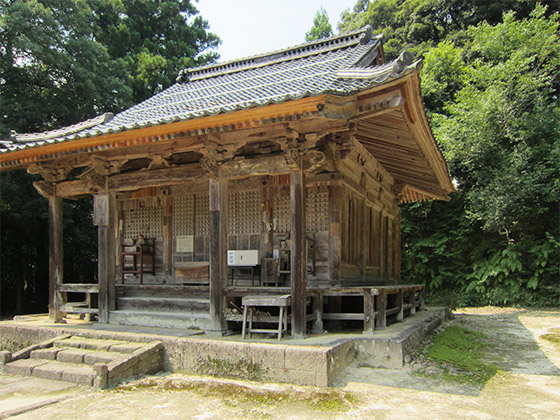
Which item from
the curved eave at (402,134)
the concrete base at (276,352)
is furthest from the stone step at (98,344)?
the curved eave at (402,134)

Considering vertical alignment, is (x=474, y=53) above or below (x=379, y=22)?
below

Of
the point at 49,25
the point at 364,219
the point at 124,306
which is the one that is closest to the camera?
the point at 124,306

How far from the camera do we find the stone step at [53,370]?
596cm

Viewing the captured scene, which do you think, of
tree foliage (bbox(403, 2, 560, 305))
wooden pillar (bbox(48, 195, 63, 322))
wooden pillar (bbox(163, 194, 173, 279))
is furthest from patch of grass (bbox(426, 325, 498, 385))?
wooden pillar (bbox(48, 195, 63, 322))

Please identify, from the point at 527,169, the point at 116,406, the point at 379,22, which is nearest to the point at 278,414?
the point at 116,406

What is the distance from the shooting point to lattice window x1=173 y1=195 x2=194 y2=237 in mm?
9703

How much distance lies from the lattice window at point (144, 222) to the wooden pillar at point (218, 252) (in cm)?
336

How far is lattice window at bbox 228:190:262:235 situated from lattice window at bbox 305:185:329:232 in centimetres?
116

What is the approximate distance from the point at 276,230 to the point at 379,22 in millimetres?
23059

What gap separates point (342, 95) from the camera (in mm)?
5449

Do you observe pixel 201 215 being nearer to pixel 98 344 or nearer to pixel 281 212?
pixel 281 212

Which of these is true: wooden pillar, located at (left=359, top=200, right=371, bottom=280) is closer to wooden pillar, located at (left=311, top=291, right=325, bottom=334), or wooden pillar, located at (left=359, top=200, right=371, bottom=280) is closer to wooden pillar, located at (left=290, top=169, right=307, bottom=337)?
wooden pillar, located at (left=311, top=291, right=325, bottom=334)

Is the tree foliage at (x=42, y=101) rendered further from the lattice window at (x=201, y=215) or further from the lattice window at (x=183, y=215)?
the lattice window at (x=201, y=215)

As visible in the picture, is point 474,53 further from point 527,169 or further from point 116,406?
point 116,406
